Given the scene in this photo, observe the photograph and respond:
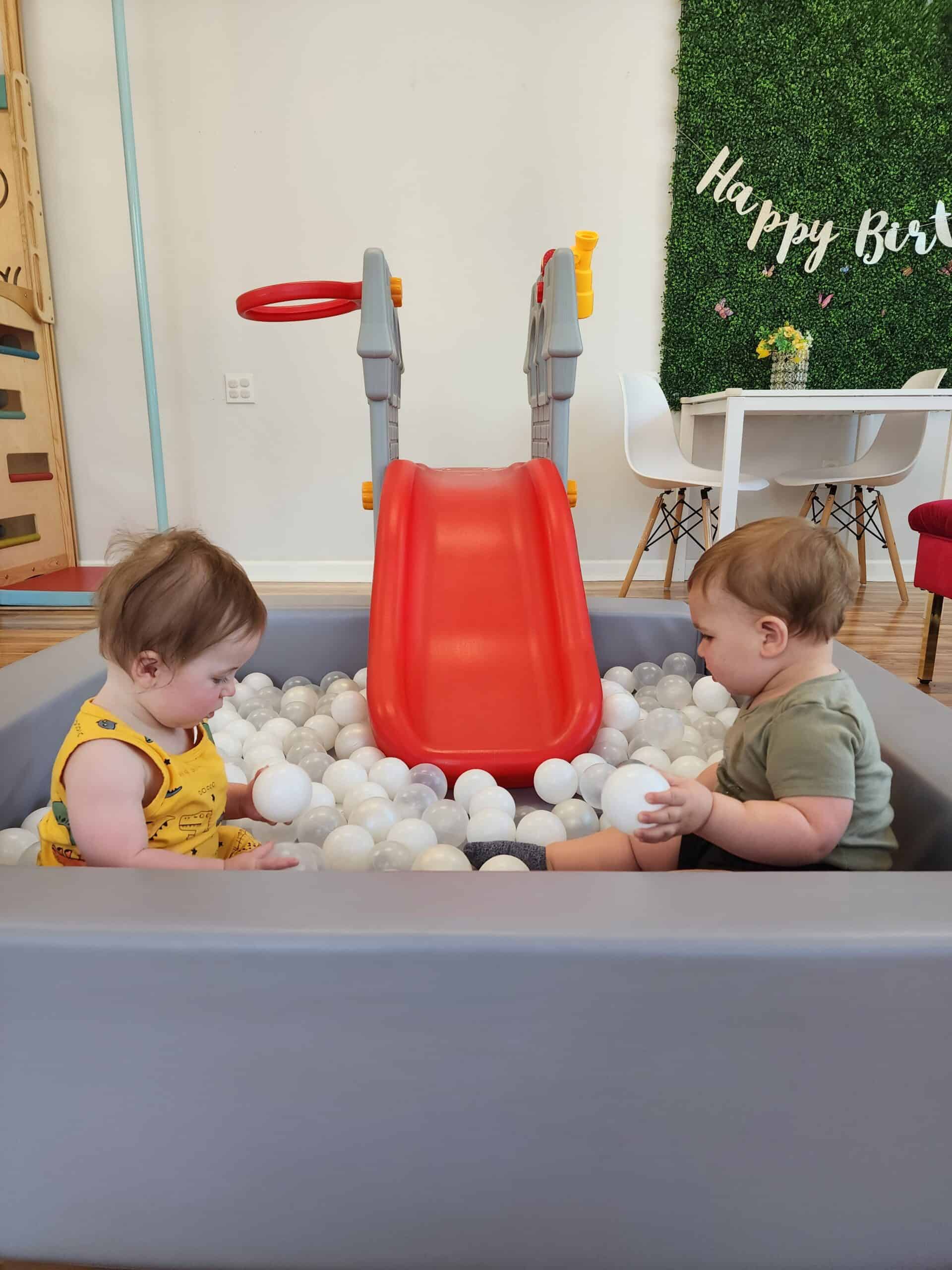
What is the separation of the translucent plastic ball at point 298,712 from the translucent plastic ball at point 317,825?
15.9 inches

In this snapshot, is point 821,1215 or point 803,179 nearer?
point 821,1215

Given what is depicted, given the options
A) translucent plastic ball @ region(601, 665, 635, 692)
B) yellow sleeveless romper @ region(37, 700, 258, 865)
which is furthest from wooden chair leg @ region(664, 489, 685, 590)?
yellow sleeveless romper @ region(37, 700, 258, 865)

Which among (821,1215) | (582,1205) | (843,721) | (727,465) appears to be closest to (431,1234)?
(582,1205)

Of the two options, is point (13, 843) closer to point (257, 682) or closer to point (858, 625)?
point (257, 682)

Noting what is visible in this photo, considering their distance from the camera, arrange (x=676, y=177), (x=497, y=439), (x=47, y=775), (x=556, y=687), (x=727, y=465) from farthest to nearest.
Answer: (x=497, y=439), (x=676, y=177), (x=727, y=465), (x=556, y=687), (x=47, y=775)

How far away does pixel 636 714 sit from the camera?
1350 millimetres

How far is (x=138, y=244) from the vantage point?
270 cm

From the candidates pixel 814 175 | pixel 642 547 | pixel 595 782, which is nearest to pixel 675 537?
pixel 642 547

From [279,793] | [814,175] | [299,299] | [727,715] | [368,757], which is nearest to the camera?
[279,793]

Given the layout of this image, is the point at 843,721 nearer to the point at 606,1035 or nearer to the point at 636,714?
the point at 606,1035

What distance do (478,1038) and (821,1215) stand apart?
0.26 metres

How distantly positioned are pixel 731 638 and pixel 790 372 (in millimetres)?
2490

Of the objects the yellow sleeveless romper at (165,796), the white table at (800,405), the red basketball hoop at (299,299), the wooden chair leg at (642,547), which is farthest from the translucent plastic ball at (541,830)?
the wooden chair leg at (642,547)

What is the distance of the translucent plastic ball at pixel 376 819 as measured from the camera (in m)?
0.99
